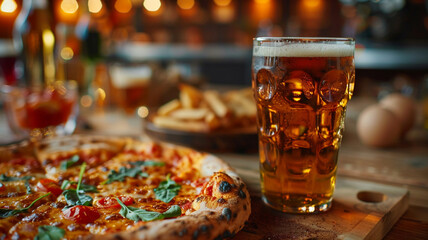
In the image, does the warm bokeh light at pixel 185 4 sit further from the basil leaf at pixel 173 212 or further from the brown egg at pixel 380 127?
the basil leaf at pixel 173 212

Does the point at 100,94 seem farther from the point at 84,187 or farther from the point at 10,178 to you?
the point at 84,187

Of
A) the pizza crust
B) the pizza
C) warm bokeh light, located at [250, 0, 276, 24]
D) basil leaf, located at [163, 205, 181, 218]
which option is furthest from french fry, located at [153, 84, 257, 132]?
warm bokeh light, located at [250, 0, 276, 24]

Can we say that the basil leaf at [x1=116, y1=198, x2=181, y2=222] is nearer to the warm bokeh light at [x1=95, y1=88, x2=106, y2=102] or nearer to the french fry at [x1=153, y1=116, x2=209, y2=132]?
the french fry at [x1=153, y1=116, x2=209, y2=132]

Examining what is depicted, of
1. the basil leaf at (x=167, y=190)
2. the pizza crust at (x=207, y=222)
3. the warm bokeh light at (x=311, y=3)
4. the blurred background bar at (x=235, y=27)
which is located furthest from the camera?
the warm bokeh light at (x=311, y=3)

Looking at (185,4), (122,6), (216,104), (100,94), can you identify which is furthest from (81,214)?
(122,6)

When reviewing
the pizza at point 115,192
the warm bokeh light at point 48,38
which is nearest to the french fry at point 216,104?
the pizza at point 115,192

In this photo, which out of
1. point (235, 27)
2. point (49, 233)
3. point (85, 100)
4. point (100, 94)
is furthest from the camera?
point (235, 27)
